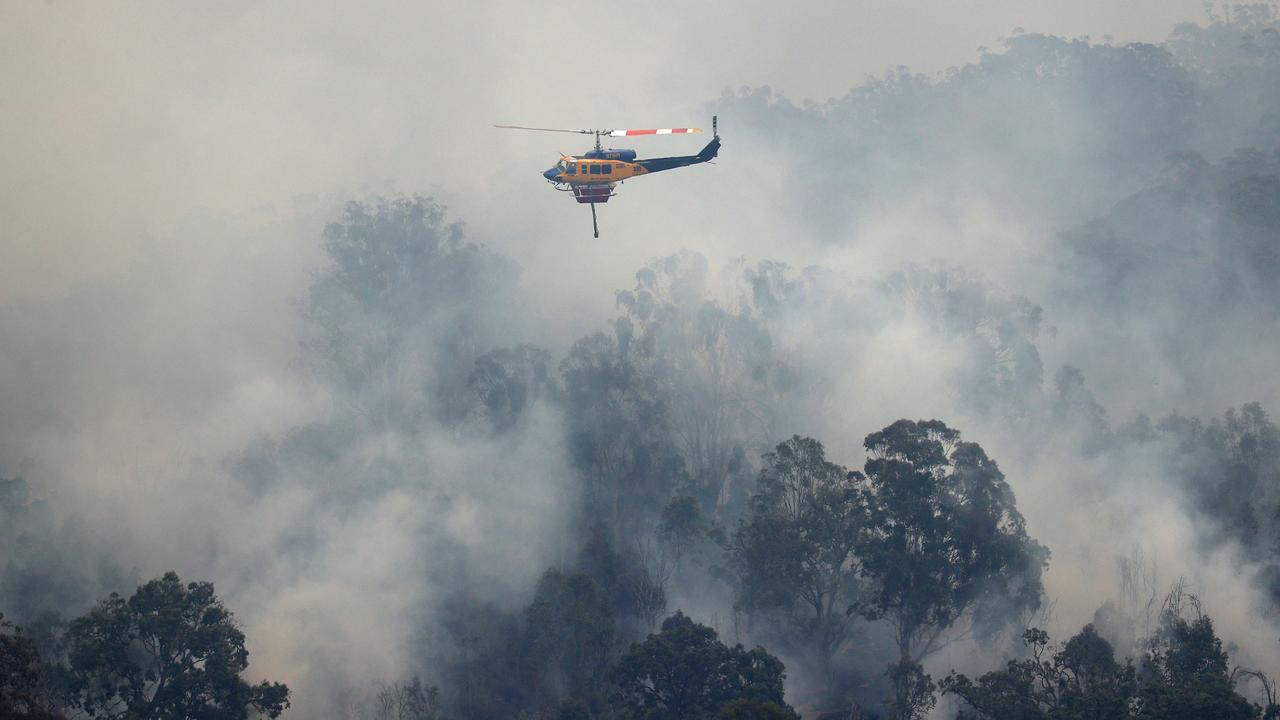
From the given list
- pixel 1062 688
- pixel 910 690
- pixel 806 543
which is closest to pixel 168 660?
pixel 806 543

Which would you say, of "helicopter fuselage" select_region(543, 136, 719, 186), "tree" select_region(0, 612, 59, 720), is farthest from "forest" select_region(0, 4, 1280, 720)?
"helicopter fuselage" select_region(543, 136, 719, 186)

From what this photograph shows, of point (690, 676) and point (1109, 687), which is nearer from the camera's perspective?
point (1109, 687)

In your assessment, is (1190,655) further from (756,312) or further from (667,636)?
(756,312)

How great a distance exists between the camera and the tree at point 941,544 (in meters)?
84.4

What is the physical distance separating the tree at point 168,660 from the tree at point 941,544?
118ft

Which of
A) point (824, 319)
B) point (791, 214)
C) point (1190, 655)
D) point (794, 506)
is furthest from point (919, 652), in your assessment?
point (791, 214)

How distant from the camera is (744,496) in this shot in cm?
10550

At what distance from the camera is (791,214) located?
146375mm

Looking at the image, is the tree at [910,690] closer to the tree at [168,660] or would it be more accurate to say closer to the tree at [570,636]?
the tree at [570,636]

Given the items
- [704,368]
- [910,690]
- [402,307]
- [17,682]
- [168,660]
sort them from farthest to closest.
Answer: [402,307]
[704,368]
[910,690]
[168,660]
[17,682]

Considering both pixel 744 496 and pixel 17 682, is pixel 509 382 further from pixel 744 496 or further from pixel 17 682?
pixel 17 682

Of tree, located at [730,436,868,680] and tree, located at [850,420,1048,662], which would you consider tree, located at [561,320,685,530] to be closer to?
tree, located at [730,436,868,680]

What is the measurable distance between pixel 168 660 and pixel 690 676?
2531cm

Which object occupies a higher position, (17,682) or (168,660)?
(168,660)
